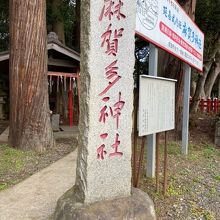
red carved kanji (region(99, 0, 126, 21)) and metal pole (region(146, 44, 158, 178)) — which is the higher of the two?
red carved kanji (region(99, 0, 126, 21))

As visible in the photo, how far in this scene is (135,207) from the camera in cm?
318

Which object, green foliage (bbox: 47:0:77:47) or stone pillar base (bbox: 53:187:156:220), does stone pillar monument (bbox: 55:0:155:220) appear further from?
green foliage (bbox: 47:0:77:47)

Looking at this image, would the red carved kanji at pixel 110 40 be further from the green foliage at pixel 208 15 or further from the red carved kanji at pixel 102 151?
the green foliage at pixel 208 15

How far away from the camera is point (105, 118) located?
3.12 metres

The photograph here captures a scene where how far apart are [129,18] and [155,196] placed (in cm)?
237

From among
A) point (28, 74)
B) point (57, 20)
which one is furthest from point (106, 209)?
point (57, 20)

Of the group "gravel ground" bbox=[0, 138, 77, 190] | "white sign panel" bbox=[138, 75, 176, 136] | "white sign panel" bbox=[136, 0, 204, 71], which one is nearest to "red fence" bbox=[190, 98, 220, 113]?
"white sign panel" bbox=[136, 0, 204, 71]

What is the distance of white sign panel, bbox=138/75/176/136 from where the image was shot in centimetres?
368

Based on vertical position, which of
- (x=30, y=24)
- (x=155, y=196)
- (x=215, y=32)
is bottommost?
(x=155, y=196)

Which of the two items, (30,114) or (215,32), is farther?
(215,32)

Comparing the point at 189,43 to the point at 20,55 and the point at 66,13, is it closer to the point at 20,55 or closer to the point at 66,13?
the point at 20,55

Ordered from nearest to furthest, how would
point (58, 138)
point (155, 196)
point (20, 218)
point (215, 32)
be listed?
point (20, 218) < point (155, 196) < point (58, 138) < point (215, 32)

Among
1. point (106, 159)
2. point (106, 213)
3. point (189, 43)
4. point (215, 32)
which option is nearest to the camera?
point (106, 213)

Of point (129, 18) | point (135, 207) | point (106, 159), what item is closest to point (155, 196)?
point (135, 207)
